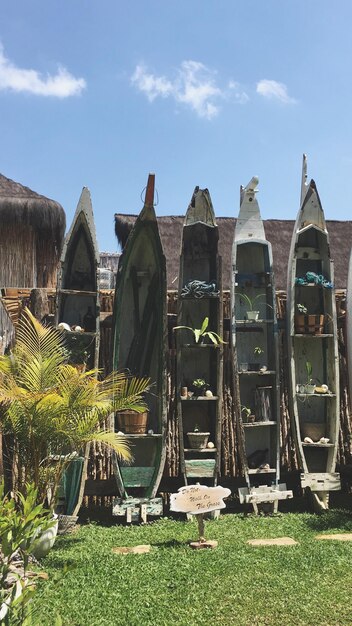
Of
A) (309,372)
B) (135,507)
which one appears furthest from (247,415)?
(135,507)

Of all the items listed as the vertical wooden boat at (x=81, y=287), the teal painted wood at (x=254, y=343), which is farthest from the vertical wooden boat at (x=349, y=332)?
the vertical wooden boat at (x=81, y=287)

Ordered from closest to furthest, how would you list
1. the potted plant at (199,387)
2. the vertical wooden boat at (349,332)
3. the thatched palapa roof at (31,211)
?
the potted plant at (199,387) → the vertical wooden boat at (349,332) → the thatched palapa roof at (31,211)

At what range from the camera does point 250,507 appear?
683 cm

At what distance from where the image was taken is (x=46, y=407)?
5125 mm

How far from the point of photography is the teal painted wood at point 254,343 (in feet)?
22.9

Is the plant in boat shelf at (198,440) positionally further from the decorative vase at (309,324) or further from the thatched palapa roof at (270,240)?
the thatched palapa roof at (270,240)

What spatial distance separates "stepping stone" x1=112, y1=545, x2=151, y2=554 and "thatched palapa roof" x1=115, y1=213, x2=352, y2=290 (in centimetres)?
536

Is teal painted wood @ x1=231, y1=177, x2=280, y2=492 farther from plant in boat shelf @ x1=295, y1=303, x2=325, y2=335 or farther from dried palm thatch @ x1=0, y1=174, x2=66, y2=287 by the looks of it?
dried palm thatch @ x1=0, y1=174, x2=66, y2=287

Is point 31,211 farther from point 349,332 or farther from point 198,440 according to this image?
point 349,332

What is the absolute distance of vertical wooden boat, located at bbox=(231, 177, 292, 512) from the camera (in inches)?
268

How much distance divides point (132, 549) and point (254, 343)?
320cm

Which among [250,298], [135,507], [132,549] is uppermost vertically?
[250,298]

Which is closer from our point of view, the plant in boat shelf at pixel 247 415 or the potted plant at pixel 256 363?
the plant in boat shelf at pixel 247 415

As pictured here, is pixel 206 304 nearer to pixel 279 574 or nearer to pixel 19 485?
pixel 19 485
